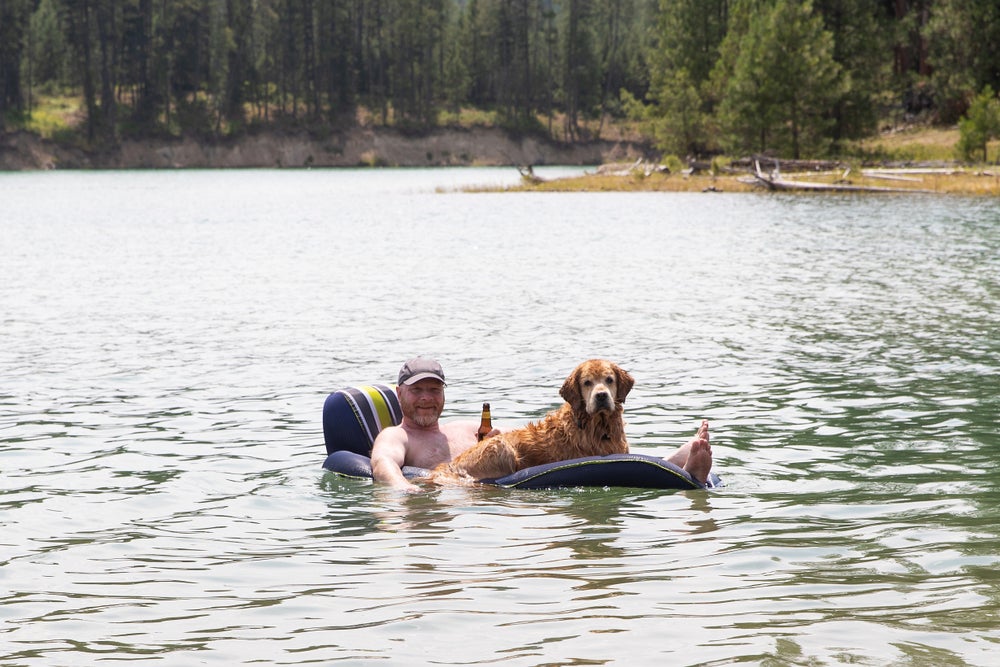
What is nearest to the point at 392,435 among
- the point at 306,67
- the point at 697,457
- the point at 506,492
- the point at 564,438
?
the point at 506,492

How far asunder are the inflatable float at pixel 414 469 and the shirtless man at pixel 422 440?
18 cm

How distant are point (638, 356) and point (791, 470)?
7.76 metres

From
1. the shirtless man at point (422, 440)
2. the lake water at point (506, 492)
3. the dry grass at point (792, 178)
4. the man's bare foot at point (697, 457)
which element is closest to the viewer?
the lake water at point (506, 492)

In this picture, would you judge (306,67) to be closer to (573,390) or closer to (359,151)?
(359,151)

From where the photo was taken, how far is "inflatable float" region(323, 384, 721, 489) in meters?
10.7

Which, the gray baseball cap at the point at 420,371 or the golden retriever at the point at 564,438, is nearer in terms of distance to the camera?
the golden retriever at the point at 564,438

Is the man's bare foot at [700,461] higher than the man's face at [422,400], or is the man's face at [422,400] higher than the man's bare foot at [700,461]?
the man's face at [422,400]

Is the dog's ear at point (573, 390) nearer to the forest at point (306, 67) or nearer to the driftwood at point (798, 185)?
the driftwood at point (798, 185)

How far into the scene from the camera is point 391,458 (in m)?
11.3

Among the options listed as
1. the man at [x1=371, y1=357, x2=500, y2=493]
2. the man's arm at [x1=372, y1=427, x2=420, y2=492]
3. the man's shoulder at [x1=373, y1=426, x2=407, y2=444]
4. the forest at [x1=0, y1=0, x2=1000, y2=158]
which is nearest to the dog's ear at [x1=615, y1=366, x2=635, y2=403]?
the man at [x1=371, y1=357, x2=500, y2=493]

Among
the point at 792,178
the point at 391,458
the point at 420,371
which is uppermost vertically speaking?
the point at 792,178

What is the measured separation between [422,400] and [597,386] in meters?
1.97

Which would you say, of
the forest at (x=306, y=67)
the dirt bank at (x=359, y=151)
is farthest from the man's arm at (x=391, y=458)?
the dirt bank at (x=359, y=151)

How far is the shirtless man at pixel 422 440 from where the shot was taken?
11.0m
